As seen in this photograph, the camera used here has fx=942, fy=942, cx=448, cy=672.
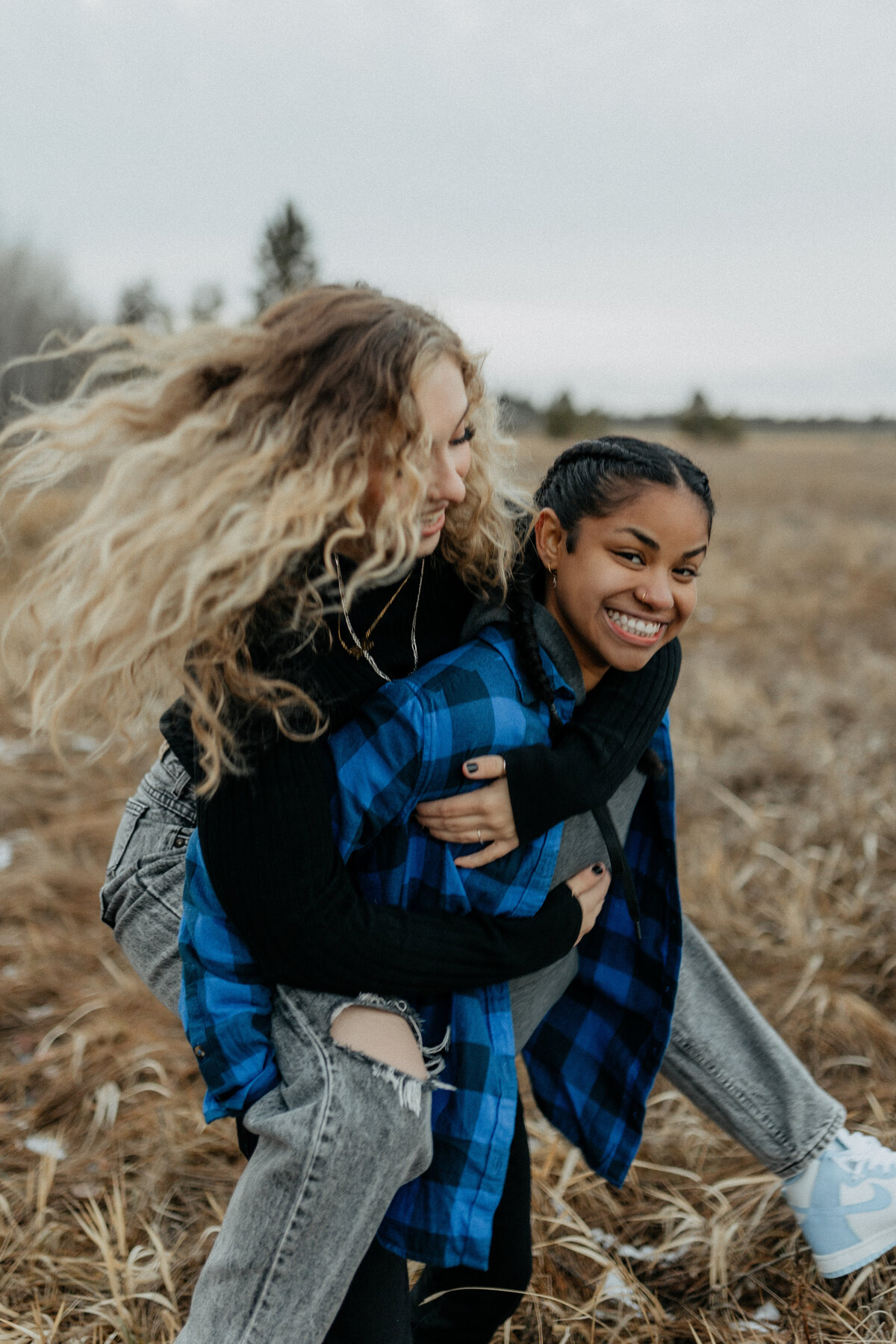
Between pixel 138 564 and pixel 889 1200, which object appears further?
pixel 889 1200

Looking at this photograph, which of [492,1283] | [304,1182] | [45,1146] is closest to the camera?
[304,1182]

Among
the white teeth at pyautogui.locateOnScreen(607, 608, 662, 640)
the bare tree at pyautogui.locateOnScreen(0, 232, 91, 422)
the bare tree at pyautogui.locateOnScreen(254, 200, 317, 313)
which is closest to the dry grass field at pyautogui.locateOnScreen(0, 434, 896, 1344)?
the white teeth at pyautogui.locateOnScreen(607, 608, 662, 640)

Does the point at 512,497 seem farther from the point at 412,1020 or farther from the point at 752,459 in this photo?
the point at 752,459

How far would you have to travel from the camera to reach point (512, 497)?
5.57ft

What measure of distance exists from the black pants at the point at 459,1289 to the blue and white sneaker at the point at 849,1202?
0.55 metres

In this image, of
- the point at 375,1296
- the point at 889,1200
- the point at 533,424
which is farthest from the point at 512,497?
the point at 533,424

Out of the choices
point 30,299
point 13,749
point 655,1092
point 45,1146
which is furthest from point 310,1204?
point 30,299

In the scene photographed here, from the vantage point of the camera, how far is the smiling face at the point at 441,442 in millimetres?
1339

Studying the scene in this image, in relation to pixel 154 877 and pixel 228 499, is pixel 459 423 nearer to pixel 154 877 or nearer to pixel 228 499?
pixel 228 499

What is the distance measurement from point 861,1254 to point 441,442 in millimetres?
1677

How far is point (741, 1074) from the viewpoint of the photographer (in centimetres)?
183

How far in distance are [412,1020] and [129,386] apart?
1.01 metres

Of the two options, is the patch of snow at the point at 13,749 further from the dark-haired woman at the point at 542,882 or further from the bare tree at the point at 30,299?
the bare tree at the point at 30,299

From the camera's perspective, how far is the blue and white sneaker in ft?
5.75
